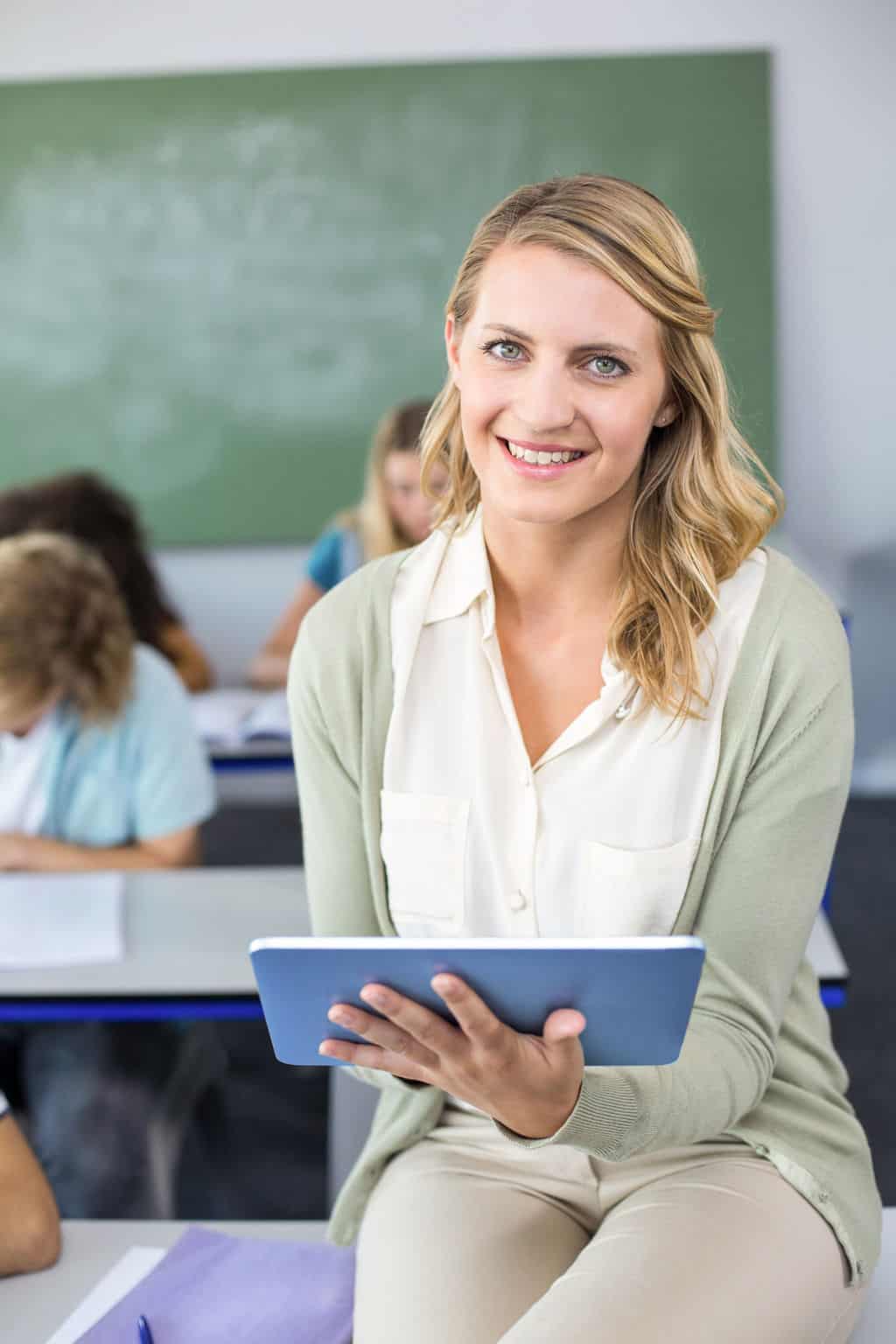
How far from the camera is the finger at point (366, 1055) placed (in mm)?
1093

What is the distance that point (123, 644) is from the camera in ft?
7.48

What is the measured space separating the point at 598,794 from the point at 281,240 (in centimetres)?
361

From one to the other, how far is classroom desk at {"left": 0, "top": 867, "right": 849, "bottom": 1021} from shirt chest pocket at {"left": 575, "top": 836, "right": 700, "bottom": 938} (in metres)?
0.46

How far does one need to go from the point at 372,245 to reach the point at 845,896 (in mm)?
2358

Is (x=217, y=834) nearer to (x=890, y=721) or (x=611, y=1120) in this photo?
(x=890, y=721)

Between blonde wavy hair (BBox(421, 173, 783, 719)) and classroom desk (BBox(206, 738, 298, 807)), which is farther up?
blonde wavy hair (BBox(421, 173, 783, 719))

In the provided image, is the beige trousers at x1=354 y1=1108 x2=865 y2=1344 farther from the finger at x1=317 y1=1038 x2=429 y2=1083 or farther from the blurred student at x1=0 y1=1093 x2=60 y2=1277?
the blurred student at x1=0 y1=1093 x2=60 y2=1277

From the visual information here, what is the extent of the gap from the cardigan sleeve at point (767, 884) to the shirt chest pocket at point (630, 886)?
0.03 meters

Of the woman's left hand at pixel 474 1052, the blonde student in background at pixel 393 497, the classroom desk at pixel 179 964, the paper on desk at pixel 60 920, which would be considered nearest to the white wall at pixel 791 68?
the blonde student in background at pixel 393 497

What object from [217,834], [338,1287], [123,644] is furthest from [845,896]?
[338,1287]

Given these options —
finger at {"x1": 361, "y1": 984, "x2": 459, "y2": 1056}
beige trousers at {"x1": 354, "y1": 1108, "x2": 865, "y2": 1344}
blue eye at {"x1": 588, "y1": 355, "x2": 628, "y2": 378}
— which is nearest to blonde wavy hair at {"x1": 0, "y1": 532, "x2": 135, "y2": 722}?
beige trousers at {"x1": 354, "y1": 1108, "x2": 865, "y2": 1344}

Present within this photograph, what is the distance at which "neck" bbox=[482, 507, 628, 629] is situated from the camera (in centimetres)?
139

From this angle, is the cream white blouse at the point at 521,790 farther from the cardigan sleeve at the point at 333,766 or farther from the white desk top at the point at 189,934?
the white desk top at the point at 189,934

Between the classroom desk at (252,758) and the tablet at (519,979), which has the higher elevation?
the tablet at (519,979)
